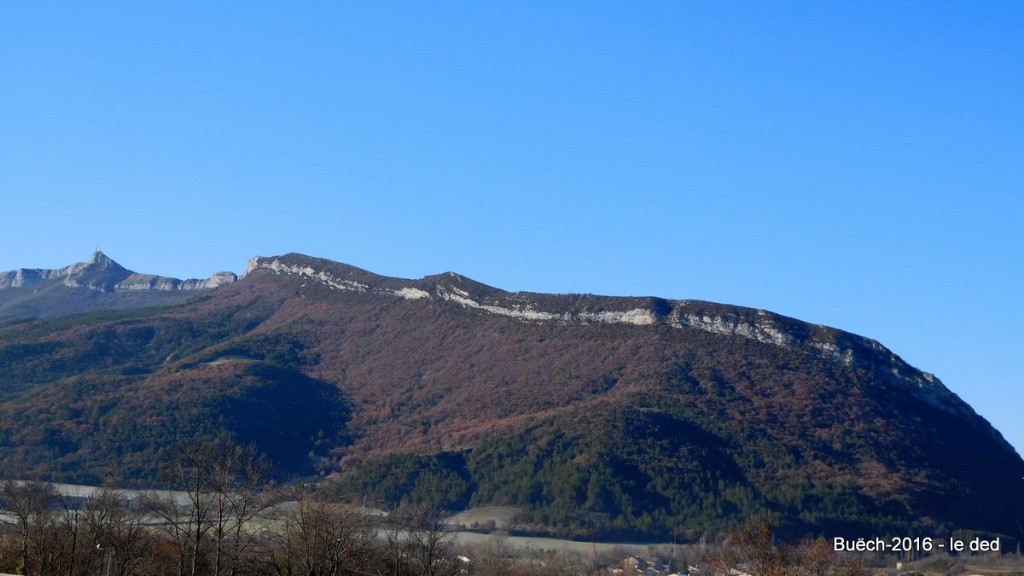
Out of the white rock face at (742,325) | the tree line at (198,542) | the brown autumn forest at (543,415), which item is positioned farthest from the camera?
the white rock face at (742,325)

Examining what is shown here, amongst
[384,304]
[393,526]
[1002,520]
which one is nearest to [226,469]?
[393,526]

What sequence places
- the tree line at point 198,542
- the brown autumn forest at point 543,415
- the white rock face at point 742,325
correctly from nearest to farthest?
the tree line at point 198,542 → the brown autumn forest at point 543,415 → the white rock face at point 742,325

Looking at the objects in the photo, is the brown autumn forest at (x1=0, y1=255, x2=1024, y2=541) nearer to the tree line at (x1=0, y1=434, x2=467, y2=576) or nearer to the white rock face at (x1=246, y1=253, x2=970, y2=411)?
the white rock face at (x1=246, y1=253, x2=970, y2=411)

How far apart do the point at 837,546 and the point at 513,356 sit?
182 ft

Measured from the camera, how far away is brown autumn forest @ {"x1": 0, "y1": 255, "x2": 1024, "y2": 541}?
90375mm

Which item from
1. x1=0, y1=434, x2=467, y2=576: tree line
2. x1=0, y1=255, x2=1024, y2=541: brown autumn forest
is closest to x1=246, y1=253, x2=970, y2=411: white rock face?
x1=0, y1=255, x2=1024, y2=541: brown autumn forest

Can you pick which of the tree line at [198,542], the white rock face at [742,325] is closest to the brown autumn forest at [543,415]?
the white rock face at [742,325]

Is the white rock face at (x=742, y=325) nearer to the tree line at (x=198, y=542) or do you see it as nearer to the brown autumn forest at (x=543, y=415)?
the brown autumn forest at (x=543, y=415)

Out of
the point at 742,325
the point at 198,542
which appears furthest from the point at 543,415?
the point at 198,542

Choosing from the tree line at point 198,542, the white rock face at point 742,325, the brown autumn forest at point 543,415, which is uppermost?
the white rock face at point 742,325

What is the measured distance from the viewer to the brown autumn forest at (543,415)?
90375 mm

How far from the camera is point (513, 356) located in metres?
128

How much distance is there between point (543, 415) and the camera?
107750 mm

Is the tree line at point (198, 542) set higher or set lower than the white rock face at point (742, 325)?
lower
